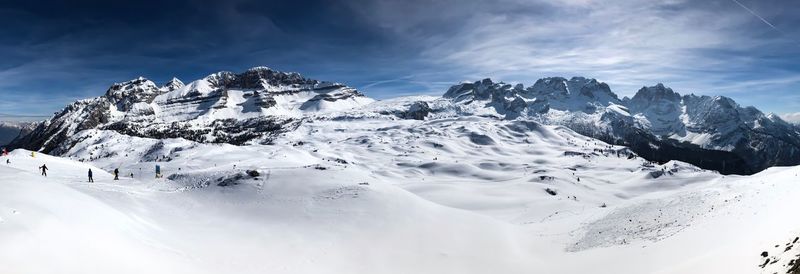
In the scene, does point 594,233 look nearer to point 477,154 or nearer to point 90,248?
point 90,248

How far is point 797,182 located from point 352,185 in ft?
112

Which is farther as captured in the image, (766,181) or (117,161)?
(117,161)

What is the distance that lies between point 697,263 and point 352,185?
1243 inches

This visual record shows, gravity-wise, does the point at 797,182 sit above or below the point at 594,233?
above

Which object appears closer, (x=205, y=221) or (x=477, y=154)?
(x=205, y=221)

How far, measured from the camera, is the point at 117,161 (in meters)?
127

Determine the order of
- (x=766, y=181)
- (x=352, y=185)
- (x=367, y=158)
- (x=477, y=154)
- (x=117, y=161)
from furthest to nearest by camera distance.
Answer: (x=477, y=154) → (x=367, y=158) → (x=117, y=161) → (x=352, y=185) → (x=766, y=181)

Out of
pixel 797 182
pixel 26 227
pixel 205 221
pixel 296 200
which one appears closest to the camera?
pixel 26 227

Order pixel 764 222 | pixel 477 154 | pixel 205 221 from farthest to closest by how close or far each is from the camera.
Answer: pixel 477 154 → pixel 205 221 → pixel 764 222

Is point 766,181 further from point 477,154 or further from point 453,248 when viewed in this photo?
point 477,154

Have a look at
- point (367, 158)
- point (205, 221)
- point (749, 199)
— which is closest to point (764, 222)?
point (749, 199)

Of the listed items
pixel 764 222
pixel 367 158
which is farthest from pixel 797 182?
pixel 367 158

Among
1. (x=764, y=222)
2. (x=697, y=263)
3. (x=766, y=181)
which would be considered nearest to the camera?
(x=697, y=263)

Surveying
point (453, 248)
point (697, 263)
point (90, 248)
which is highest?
point (90, 248)
